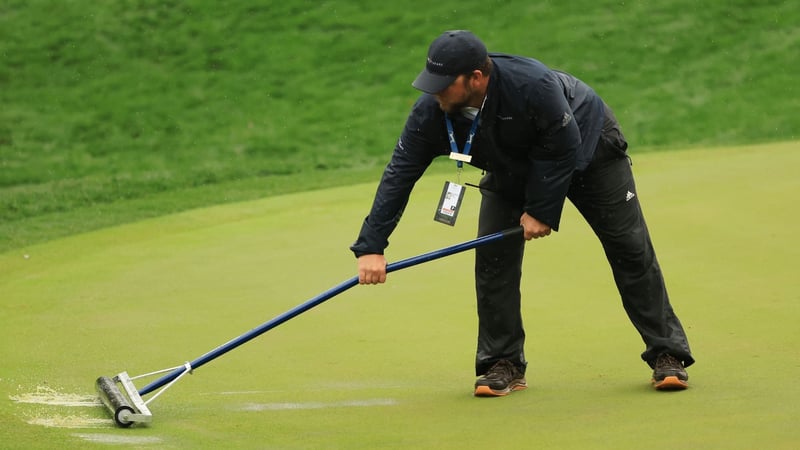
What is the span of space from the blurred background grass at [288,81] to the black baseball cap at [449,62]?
5429 mm

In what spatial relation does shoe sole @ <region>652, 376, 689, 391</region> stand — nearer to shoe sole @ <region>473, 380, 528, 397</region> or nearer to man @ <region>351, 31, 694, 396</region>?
man @ <region>351, 31, 694, 396</region>

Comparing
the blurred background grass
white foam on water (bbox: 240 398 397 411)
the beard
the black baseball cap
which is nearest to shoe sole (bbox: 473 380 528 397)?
white foam on water (bbox: 240 398 397 411)

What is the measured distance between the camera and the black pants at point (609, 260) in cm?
429

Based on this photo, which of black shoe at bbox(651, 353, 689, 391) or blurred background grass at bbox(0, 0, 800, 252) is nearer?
black shoe at bbox(651, 353, 689, 391)

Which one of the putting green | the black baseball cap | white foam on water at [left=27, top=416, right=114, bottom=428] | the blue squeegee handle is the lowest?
the putting green

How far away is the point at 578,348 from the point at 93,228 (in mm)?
4142

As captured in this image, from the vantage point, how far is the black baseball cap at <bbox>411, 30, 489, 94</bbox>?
3.89 meters

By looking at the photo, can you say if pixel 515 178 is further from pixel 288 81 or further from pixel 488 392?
pixel 288 81

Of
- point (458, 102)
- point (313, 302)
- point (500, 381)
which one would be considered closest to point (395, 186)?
point (458, 102)

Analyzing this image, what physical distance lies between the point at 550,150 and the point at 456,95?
356 mm

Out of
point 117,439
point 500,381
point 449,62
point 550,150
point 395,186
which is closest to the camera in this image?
point 117,439

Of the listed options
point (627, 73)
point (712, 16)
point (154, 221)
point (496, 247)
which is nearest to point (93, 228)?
point (154, 221)

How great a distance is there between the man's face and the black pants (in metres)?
0.49

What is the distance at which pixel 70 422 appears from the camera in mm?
4023
